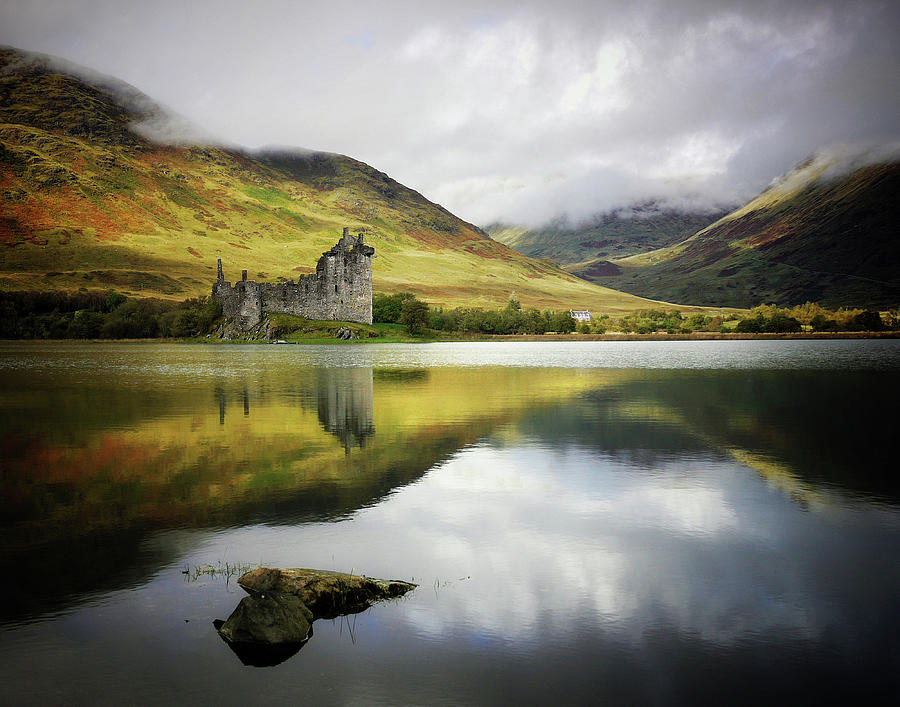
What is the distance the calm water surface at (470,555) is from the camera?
18.5 feet

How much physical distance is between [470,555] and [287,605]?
270cm

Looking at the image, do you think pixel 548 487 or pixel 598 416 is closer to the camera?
pixel 548 487

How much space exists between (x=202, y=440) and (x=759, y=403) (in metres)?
20.1

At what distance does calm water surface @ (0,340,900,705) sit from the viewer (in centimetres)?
565

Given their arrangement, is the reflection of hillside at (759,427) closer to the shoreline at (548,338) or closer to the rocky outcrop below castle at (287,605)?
the rocky outcrop below castle at (287,605)

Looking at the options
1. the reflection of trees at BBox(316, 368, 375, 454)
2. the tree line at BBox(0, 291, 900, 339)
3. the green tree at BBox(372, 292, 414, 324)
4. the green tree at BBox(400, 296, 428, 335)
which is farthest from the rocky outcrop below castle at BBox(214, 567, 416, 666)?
the green tree at BBox(372, 292, 414, 324)

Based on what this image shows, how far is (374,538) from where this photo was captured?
9.09 m

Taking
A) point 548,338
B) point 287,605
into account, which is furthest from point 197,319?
point 287,605

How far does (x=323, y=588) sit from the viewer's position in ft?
22.8

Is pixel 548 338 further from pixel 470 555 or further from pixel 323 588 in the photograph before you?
pixel 323 588

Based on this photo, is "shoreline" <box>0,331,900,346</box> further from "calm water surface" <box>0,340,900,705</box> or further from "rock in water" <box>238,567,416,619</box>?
"rock in water" <box>238,567,416,619</box>

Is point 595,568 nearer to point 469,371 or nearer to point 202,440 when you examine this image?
point 202,440

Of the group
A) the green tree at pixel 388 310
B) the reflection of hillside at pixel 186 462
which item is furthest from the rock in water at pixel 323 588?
the green tree at pixel 388 310

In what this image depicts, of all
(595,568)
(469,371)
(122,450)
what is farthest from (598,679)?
(469,371)
